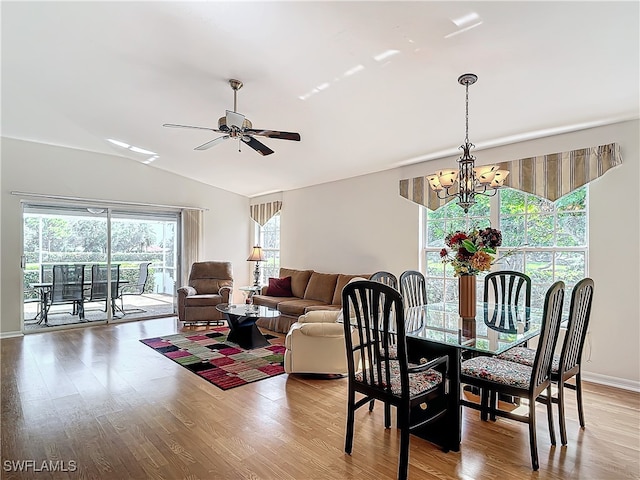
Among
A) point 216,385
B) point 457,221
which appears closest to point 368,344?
point 216,385

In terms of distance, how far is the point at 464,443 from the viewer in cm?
261

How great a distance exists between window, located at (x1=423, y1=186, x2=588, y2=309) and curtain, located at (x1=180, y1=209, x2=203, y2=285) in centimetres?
493

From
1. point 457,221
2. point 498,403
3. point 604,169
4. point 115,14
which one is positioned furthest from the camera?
point 457,221

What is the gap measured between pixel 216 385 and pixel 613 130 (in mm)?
4585

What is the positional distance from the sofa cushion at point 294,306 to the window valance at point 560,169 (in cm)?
315

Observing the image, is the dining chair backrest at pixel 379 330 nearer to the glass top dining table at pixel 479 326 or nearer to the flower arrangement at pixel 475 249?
the glass top dining table at pixel 479 326

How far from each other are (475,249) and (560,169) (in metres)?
1.79

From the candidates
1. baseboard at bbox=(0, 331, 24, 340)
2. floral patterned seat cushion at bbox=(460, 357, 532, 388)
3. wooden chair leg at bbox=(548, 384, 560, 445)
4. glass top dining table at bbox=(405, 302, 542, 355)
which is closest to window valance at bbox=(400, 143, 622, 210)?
glass top dining table at bbox=(405, 302, 542, 355)

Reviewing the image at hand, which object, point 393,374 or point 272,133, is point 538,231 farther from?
point 272,133

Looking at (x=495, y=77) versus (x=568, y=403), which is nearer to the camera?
(x=495, y=77)

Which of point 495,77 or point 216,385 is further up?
point 495,77

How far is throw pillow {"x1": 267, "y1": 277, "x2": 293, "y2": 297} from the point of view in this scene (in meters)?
6.52

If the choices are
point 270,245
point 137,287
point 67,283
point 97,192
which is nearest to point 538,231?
point 270,245

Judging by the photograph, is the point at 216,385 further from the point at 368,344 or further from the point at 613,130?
the point at 613,130
